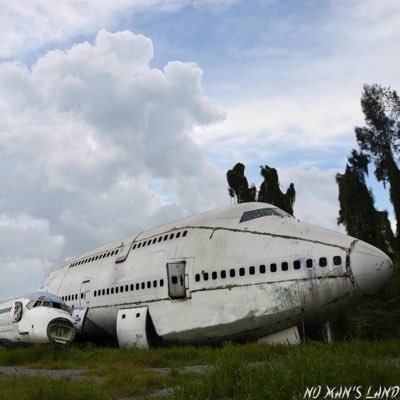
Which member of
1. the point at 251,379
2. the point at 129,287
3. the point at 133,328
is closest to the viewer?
the point at 251,379

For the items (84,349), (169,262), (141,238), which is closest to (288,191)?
(141,238)

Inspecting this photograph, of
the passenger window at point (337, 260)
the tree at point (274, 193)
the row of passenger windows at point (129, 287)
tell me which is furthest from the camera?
the tree at point (274, 193)

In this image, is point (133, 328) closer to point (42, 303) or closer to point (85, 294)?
point (42, 303)

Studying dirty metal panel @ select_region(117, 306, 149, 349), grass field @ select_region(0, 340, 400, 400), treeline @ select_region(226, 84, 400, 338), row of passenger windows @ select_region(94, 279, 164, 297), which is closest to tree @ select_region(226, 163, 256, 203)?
treeline @ select_region(226, 84, 400, 338)

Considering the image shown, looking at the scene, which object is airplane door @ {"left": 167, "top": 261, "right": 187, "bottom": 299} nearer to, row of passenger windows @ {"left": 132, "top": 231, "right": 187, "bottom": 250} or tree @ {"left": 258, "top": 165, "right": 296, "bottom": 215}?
row of passenger windows @ {"left": 132, "top": 231, "right": 187, "bottom": 250}

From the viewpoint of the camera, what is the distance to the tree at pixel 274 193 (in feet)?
135

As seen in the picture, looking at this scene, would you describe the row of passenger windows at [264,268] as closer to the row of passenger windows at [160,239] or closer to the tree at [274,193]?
the row of passenger windows at [160,239]

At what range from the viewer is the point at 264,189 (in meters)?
42.1

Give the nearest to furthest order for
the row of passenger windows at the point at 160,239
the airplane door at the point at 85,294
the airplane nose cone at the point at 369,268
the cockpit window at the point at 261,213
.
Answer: the airplane nose cone at the point at 369,268 < the cockpit window at the point at 261,213 < the row of passenger windows at the point at 160,239 < the airplane door at the point at 85,294

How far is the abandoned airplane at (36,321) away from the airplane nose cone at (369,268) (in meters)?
13.8

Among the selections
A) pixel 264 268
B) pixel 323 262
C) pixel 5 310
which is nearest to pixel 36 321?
pixel 5 310

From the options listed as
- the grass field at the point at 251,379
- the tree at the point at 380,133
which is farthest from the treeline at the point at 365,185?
the grass field at the point at 251,379

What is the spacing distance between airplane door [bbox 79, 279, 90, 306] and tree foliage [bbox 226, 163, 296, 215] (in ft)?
51.3

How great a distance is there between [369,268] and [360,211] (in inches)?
961
